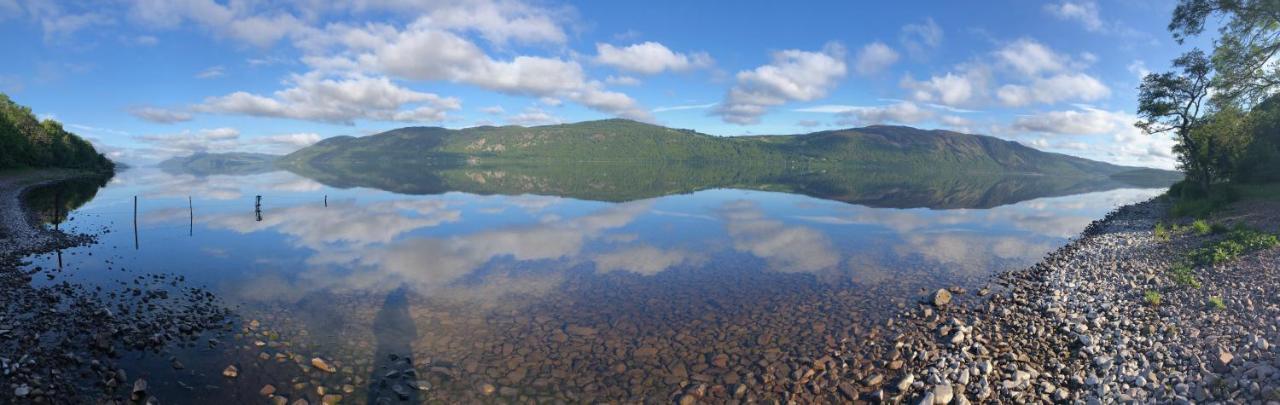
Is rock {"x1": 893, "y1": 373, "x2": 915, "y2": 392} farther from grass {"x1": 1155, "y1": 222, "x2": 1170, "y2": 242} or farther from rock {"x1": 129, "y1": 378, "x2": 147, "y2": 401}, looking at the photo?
grass {"x1": 1155, "y1": 222, "x2": 1170, "y2": 242}

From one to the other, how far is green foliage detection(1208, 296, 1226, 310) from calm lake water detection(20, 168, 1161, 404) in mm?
9521

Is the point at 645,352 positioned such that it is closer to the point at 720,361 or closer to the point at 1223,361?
the point at 720,361

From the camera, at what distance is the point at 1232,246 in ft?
77.7

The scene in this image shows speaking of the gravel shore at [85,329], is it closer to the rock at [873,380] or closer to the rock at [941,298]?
the rock at [873,380]

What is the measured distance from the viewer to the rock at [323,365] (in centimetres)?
1589

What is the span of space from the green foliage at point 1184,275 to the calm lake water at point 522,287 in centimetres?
749

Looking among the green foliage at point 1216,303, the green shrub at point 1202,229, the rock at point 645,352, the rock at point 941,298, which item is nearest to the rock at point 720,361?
the rock at point 645,352

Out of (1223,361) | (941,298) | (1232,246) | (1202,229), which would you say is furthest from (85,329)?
(1202,229)

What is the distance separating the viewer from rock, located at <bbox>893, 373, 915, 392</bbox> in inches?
565

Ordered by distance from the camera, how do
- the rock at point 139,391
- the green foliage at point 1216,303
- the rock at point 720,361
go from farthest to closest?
the green foliage at point 1216,303
the rock at point 720,361
the rock at point 139,391

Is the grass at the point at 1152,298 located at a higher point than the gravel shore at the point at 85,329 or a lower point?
higher

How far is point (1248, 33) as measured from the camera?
3350 cm

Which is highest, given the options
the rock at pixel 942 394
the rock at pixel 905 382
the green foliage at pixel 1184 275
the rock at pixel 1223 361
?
the green foliage at pixel 1184 275

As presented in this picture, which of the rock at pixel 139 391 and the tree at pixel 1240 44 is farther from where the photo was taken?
the tree at pixel 1240 44
